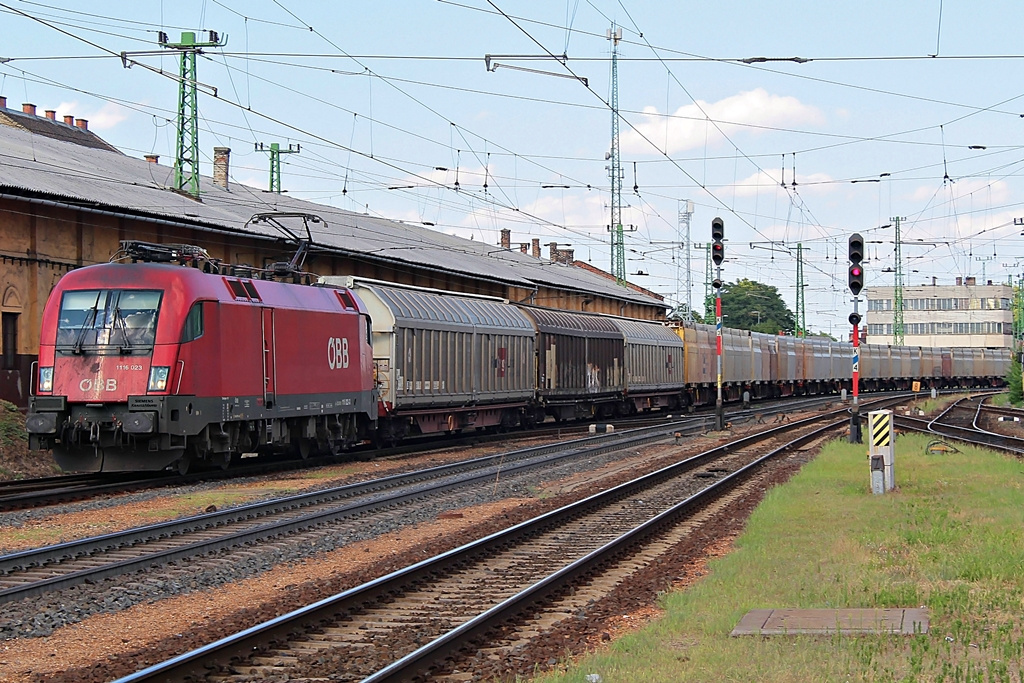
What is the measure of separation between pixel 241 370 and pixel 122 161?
25409 millimetres

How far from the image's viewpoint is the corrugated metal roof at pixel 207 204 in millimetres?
27859

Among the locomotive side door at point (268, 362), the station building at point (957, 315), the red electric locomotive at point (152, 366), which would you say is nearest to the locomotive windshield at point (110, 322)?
the red electric locomotive at point (152, 366)

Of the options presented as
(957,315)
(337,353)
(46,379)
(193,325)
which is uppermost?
(957,315)

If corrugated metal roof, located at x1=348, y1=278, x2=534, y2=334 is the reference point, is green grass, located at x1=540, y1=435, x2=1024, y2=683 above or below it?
below

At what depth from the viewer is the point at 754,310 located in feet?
453

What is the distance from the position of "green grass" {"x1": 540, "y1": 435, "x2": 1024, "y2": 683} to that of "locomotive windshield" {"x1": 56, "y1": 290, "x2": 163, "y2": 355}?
10037mm

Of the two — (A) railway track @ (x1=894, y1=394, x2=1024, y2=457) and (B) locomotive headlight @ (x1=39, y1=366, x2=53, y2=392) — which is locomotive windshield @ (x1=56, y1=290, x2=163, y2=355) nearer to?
(B) locomotive headlight @ (x1=39, y1=366, x2=53, y2=392)

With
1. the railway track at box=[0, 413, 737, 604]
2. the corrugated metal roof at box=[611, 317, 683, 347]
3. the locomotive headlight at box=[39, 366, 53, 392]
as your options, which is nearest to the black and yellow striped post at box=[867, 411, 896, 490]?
the railway track at box=[0, 413, 737, 604]

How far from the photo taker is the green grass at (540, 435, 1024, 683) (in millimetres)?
7684

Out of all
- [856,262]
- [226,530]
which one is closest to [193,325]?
[226,530]

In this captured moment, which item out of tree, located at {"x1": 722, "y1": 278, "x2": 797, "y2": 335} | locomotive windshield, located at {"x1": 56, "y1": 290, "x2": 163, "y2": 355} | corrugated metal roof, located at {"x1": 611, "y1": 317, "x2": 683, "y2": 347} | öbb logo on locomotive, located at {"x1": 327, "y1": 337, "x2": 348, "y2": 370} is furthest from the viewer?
tree, located at {"x1": 722, "y1": 278, "x2": 797, "y2": 335}

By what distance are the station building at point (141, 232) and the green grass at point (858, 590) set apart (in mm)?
12486

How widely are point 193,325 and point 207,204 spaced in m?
17.5

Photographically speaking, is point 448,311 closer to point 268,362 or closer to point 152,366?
point 268,362
